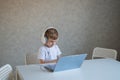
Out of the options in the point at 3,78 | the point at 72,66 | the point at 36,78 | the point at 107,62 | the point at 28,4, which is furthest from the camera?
the point at 28,4

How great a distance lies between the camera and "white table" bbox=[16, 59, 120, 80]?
1.89 m

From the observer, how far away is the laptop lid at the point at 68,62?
78.9 inches

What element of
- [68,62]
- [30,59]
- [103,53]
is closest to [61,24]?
[103,53]

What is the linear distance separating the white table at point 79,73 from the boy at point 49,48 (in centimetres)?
32

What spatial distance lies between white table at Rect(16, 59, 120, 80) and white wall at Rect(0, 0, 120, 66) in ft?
4.98

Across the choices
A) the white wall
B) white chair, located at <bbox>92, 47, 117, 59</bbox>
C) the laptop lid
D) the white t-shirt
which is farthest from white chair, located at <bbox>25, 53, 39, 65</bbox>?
the white wall

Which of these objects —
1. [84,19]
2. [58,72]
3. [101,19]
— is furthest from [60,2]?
[58,72]

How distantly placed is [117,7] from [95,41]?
80 cm

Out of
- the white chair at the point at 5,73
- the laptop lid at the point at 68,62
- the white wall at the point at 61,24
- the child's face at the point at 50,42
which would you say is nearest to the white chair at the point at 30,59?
the child's face at the point at 50,42

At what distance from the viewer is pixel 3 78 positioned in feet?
6.59

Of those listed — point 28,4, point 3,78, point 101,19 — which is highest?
point 28,4

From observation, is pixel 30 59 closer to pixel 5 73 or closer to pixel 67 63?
pixel 5 73

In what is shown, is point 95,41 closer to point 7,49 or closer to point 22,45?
point 22,45

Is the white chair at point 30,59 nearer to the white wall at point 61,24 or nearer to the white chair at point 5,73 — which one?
the white chair at point 5,73
